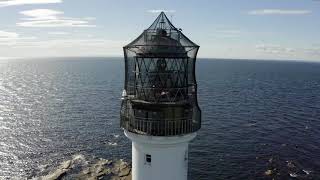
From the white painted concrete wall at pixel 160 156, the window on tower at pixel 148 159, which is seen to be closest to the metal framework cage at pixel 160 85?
the white painted concrete wall at pixel 160 156

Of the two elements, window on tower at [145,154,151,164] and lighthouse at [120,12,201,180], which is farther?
window on tower at [145,154,151,164]

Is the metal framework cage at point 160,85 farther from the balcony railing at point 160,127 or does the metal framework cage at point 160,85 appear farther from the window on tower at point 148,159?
the window on tower at point 148,159

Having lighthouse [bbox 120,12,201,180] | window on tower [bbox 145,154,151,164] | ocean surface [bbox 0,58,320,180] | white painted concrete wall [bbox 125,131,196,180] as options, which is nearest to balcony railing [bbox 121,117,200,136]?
lighthouse [bbox 120,12,201,180]

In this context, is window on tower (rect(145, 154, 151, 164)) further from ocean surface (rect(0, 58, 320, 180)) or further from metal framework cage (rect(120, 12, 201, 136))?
ocean surface (rect(0, 58, 320, 180))

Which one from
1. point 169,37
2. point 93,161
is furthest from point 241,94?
point 169,37

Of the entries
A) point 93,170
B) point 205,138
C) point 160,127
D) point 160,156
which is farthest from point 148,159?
point 205,138

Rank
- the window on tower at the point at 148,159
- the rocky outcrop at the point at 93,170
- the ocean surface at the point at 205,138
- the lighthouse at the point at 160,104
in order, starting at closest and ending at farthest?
1. the lighthouse at the point at 160,104
2. the window on tower at the point at 148,159
3. the rocky outcrop at the point at 93,170
4. the ocean surface at the point at 205,138

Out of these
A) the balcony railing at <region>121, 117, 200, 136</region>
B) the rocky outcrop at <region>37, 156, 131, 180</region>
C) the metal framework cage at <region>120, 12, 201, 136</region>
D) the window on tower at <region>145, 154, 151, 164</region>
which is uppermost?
the metal framework cage at <region>120, 12, 201, 136</region>
